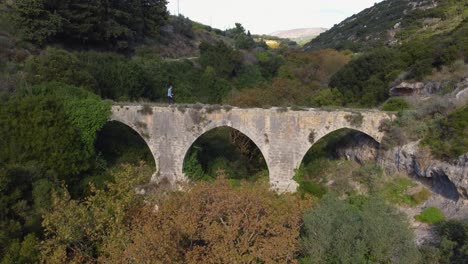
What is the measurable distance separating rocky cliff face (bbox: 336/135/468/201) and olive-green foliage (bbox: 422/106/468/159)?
356mm

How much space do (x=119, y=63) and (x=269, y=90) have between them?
1118 cm

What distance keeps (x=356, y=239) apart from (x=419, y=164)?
24.9ft

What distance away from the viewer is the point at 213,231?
356 inches

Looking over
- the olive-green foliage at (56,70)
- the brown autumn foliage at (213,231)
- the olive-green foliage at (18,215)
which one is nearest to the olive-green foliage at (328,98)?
the olive-green foliage at (56,70)

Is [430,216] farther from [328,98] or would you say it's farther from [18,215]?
[18,215]

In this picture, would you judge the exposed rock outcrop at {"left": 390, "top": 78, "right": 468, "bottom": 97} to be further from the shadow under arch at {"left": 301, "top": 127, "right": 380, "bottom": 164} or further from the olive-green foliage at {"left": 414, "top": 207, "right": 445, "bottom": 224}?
the olive-green foliage at {"left": 414, "top": 207, "right": 445, "bottom": 224}

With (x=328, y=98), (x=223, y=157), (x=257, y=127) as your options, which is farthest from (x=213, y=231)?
(x=328, y=98)

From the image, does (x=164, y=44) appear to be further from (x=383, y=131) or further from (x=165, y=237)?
Answer: (x=165, y=237)

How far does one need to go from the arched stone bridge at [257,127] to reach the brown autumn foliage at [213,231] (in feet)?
24.1

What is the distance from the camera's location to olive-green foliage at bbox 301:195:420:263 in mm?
9742

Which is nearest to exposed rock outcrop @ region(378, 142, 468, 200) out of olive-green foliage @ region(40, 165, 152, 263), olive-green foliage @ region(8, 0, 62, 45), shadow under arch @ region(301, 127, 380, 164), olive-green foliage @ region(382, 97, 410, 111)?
shadow under arch @ region(301, 127, 380, 164)

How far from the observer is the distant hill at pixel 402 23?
117 feet

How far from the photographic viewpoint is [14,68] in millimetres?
22391

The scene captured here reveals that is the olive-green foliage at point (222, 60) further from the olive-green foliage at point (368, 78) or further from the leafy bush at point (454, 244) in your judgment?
the leafy bush at point (454, 244)
